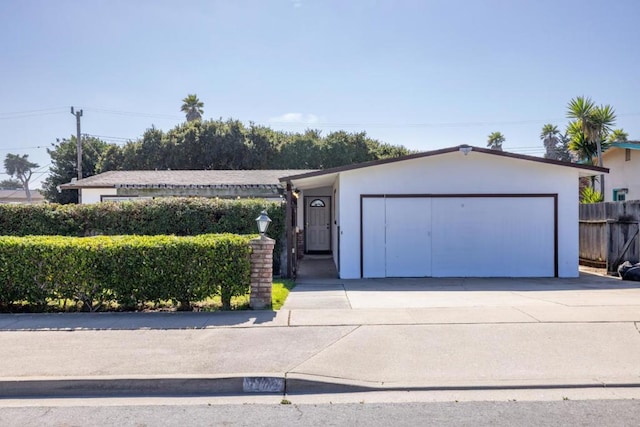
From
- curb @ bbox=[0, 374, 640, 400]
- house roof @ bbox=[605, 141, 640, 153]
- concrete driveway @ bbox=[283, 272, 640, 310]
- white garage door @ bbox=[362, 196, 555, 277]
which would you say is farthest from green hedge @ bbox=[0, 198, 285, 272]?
house roof @ bbox=[605, 141, 640, 153]

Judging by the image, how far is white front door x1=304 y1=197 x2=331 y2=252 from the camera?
20859 mm

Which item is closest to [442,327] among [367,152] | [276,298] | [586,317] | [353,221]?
[586,317]

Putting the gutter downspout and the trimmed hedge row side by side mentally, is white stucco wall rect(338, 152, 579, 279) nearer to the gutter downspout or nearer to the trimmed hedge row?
the gutter downspout

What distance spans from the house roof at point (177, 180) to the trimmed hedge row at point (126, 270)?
879 cm

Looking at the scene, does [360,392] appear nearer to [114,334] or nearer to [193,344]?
[193,344]

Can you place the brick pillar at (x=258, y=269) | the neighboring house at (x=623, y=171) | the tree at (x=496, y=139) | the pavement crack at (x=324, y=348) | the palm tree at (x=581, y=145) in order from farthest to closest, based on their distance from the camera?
the tree at (x=496, y=139), the palm tree at (x=581, y=145), the neighboring house at (x=623, y=171), the brick pillar at (x=258, y=269), the pavement crack at (x=324, y=348)

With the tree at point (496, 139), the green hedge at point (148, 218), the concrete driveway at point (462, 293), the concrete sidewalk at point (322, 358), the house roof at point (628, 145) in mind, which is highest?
the tree at point (496, 139)

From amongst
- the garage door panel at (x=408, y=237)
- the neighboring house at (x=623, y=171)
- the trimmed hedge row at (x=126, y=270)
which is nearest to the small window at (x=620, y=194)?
the neighboring house at (x=623, y=171)

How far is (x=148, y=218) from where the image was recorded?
527 inches

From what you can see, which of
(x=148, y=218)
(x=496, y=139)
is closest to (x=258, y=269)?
(x=148, y=218)

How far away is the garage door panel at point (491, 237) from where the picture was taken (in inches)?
535

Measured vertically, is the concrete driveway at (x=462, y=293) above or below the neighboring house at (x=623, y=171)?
below

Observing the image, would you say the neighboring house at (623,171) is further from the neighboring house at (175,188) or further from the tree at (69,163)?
the tree at (69,163)

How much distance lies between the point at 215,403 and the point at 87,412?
119 centimetres
